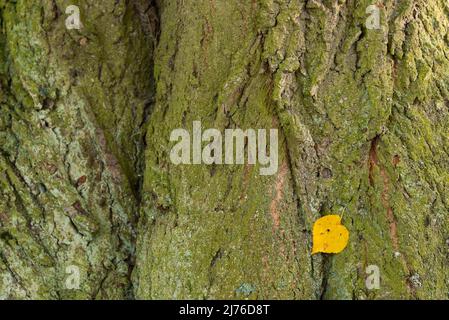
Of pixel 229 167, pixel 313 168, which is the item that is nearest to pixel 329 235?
pixel 313 168

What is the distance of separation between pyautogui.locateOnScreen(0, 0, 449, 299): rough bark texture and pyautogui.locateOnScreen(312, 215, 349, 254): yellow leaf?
A: 0.09ft

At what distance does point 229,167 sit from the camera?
2447 millimetres

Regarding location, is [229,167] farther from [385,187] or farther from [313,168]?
[385,187]

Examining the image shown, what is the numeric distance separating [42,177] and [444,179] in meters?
1.57

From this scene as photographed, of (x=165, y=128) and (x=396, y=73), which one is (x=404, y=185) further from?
(x=165, y=128)

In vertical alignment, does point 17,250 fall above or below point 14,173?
below

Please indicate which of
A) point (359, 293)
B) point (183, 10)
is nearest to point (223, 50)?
point (183, 10)

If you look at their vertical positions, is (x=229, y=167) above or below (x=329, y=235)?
above

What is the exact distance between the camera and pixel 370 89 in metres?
2.43

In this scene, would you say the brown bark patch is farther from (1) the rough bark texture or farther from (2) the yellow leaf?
(2) the yellow leaf

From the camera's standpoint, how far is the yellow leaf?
2418 millimetres

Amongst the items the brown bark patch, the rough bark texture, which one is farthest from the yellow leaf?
the brown bark patch

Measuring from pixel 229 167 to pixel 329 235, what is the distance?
17.8 inches

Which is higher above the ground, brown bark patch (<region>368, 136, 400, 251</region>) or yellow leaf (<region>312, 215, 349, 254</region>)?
brown bark patch (<region>368, 136, 400, 251</region>)
